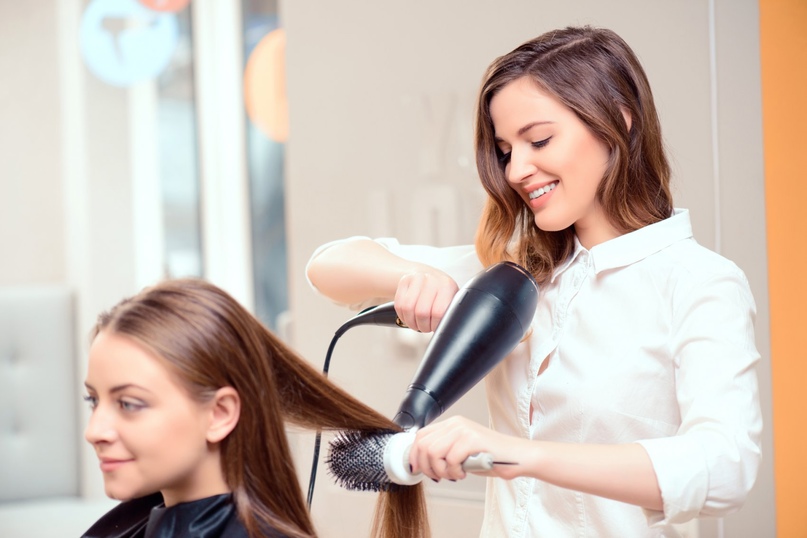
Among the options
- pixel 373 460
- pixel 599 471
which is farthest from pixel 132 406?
pixel 599 471

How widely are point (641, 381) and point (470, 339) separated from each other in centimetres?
22

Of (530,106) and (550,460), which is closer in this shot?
(550,460)

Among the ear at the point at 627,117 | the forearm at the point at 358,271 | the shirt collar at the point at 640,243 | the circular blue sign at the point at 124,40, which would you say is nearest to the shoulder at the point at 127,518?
the forearm at the point at 358,271

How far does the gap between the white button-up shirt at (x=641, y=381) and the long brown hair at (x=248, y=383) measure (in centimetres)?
19

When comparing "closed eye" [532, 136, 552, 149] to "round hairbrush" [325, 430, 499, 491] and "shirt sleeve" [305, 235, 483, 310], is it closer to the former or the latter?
"shirt sleeve" [305, 235, 483, 310]

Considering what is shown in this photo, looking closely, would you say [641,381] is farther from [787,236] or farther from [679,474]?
[787,236]

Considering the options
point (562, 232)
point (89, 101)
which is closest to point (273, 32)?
point (89, 101)

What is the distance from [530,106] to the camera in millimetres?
1032

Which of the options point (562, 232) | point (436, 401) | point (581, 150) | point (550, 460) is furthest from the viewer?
point (562, 232)

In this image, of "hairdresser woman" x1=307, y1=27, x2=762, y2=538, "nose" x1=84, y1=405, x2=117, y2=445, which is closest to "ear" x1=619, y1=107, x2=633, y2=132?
"hairdresser woman" x1=307, y1=27, x2=762, y2=538

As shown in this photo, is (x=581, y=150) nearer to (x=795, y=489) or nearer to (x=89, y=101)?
(x=795, y=489)

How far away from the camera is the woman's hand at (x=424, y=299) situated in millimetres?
1044

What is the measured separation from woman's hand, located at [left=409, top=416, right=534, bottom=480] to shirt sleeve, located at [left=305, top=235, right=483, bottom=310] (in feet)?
1.45

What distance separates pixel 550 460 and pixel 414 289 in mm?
322
